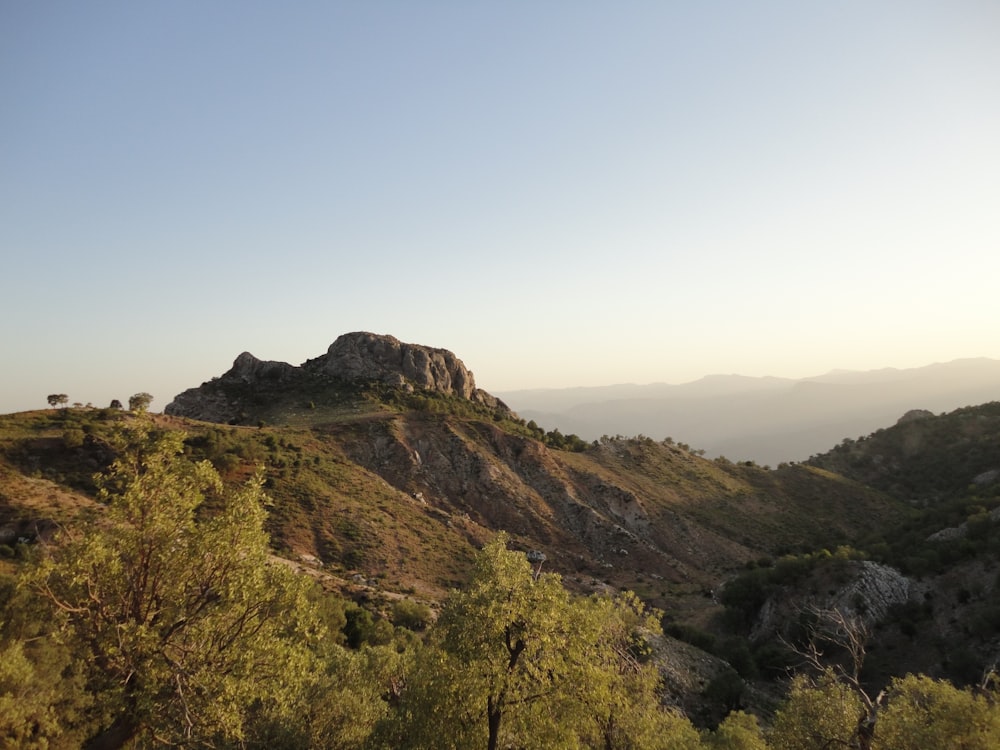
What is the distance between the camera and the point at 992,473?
88.3m

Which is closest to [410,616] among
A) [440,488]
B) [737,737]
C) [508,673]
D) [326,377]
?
[737,737]

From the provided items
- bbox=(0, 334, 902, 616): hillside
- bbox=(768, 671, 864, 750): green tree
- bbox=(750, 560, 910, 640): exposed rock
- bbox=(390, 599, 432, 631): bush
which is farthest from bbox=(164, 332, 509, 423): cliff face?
bbox=(768, 671, 864, 750): green tree

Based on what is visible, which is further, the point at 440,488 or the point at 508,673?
the point at 440,488

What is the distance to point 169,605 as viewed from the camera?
47.5 feet

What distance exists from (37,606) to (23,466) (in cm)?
5515

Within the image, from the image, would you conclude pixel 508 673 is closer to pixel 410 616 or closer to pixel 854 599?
pixel 410 616

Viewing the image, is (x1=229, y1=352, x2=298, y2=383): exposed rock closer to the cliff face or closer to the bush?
the cliff face

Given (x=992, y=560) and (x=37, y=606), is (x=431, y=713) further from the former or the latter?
(x=992, y=560)

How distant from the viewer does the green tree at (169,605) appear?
1335 centimetres

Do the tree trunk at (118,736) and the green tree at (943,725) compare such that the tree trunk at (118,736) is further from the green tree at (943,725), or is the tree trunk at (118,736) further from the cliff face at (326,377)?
the cliff face at (326,377)

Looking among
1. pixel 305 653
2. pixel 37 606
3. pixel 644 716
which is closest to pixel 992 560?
pixel 644 716

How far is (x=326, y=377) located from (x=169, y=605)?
10911 cm

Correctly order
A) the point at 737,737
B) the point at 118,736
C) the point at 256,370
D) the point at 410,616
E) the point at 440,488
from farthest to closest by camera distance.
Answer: the point at 256,370
the point at 440,488
the point at 410,616
the point at 737,737
the point at 118,736

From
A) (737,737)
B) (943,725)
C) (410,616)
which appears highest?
(943,725)
